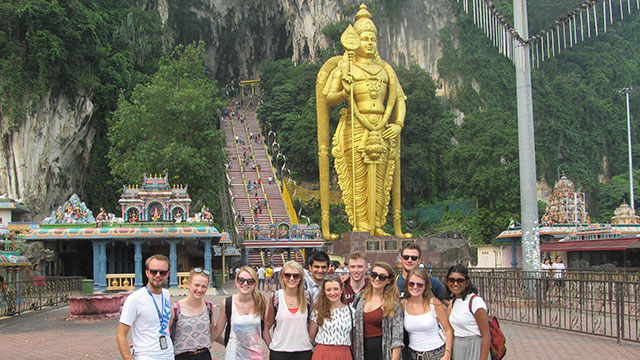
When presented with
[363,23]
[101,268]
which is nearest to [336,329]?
[363,23]

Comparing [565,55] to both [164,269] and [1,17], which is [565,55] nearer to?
[1,17]

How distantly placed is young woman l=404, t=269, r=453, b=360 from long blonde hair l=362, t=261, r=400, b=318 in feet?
0.38

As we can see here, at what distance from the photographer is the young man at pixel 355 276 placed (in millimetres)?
5563

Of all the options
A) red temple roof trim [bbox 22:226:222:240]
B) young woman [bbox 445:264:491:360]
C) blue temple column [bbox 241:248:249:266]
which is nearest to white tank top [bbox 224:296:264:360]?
young woman [bbox 445:264:491:360]

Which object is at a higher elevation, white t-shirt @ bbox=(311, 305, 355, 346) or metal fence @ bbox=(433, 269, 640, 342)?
white t-shirt @ bbox=(311, 305, 355, 346)

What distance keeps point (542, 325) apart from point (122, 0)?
34.4 meters

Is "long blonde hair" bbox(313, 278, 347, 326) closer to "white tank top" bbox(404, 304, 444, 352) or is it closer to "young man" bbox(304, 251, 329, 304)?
"young man" bbox(304, 251, 329, 304)

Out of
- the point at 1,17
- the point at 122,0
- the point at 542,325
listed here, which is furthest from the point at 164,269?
the point at 122,0

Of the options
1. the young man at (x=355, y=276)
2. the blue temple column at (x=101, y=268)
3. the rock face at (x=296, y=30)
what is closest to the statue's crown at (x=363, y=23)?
the blue temple column at (x=101, y=268)

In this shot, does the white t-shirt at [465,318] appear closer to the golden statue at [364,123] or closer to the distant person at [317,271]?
the distant person at [317,271]

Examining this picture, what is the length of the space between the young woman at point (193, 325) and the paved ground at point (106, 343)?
4356 millimetres

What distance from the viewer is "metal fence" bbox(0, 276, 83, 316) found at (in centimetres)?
1489

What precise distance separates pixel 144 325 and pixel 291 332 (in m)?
1.07

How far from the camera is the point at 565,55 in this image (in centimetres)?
5209
